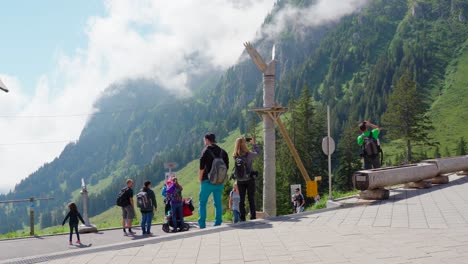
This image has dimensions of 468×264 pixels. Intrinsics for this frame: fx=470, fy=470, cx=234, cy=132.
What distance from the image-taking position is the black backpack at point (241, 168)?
445 inches

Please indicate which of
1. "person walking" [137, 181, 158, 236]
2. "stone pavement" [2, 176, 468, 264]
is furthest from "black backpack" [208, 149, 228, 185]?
"person walking" [137, 181, 158, 236]

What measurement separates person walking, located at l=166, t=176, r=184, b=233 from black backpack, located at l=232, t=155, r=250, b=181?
334 centimetres

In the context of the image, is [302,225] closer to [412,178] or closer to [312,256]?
[312,256]

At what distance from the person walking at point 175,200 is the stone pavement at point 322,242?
478 cm

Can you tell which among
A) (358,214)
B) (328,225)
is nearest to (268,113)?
(358,214)

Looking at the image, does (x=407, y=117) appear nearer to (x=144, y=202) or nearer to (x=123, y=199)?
(x=123, y=199)

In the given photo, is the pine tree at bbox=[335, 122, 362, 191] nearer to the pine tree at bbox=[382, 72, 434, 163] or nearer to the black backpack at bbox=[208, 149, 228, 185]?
the pine tree at bbox=[382, 72, 434, 163]

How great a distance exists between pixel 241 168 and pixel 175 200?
3893mm

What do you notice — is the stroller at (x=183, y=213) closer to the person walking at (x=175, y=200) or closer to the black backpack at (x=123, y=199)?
the person walking at (x=175, y=200)

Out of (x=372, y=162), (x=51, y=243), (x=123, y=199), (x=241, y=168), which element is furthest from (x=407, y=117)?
(x=241, y=168)

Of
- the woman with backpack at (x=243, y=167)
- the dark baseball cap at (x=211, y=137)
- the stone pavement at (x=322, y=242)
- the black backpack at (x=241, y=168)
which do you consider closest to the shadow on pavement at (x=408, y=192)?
the stone pavement at (x=322, y=242)

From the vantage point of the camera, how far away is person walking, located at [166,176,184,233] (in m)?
14.3

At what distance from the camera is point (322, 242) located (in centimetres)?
743

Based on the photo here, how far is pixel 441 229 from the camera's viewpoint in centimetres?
823
